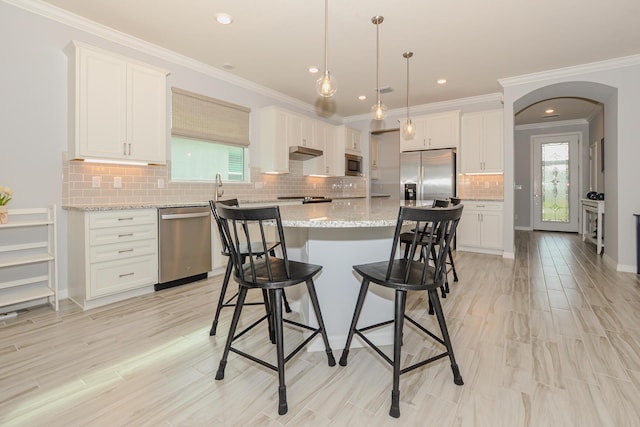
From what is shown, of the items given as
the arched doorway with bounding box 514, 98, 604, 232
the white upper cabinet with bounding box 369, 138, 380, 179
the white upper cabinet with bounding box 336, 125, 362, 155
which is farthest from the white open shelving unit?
the arched doorway with bounding box 514, 98, 604, 232

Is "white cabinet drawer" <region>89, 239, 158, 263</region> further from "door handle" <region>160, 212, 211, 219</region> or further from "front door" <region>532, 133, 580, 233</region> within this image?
"front door" <region>532, 133, 580, 233</region>

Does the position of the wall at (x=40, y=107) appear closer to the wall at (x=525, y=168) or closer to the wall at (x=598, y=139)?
the wall at (x=598, y=139)

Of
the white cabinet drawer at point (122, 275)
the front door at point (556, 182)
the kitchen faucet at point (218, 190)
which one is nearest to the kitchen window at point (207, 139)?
the kitchen faucet at point (218, 190)

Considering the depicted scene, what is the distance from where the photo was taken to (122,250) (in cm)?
299

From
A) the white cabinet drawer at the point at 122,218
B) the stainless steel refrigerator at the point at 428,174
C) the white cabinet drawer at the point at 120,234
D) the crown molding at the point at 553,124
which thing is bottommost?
the white cabinet drawer at the point at 120,234

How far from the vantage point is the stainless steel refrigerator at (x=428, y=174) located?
218 inches

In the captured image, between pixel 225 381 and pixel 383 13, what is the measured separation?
10.4 ft

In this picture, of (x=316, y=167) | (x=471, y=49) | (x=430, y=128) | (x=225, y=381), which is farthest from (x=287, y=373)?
(x=430, y=128)

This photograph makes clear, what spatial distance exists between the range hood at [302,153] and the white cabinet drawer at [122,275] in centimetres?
273

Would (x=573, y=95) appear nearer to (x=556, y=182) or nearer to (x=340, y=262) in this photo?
(x=556, y=182)

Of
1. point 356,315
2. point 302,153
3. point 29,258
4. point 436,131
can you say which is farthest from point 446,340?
point 436,131

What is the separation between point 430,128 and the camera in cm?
571

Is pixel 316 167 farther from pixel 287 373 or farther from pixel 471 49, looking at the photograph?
pixel 287 373

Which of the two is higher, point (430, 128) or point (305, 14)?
point (305, 14)
